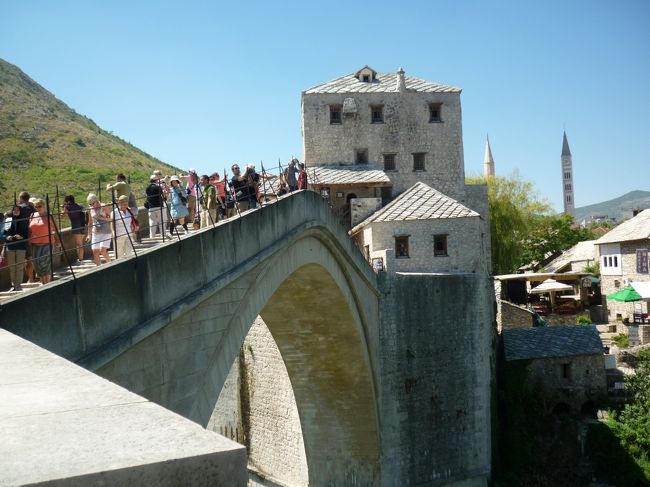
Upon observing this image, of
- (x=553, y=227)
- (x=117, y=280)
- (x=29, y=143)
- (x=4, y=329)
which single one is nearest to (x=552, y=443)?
(x=117, y=280)

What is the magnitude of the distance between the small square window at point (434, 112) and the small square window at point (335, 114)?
335 cm

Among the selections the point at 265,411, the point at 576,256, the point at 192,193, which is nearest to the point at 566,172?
the point at 576,256

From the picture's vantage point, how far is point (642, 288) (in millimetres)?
39406

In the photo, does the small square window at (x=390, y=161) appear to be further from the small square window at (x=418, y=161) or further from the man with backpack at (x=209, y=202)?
the man with backpack at (x=209, y=202)

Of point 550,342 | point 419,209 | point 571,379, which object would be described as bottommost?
point 571,379

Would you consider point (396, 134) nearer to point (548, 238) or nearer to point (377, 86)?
point (377, 86)

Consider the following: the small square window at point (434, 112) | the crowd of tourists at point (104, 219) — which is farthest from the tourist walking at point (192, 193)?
the small square window at point (434, 112)

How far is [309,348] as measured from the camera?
20.1 metres

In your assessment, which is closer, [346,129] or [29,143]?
[346,129]

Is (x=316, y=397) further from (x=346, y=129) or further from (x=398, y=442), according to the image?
(x=346, y=129)

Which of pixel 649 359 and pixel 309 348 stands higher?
pixel 309 348

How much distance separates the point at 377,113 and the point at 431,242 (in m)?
6.55

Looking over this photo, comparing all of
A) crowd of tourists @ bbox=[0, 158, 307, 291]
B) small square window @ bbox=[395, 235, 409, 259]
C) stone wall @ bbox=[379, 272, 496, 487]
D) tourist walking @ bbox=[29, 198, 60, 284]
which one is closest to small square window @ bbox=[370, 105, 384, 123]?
small square window @ bbox=[395, 235, 409, 259]

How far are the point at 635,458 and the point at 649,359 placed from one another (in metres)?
5.27
